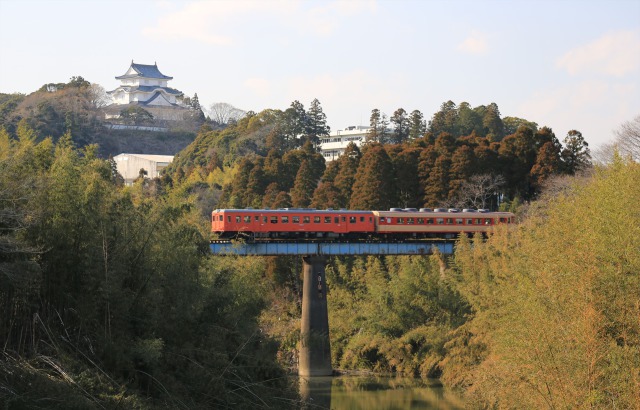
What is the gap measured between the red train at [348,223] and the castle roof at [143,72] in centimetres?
7391

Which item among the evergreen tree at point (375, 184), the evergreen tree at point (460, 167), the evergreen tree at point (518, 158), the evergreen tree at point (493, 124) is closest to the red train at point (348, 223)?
the evergreen tree at point (375, 184)

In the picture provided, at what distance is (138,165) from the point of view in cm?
7331

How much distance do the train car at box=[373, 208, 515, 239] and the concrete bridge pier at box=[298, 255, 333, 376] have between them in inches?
130

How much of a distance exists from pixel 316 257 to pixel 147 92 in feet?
245

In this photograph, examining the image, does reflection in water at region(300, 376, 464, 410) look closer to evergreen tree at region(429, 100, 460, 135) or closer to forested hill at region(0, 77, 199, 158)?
evergreen tree at region(429, 100, 460, 135)

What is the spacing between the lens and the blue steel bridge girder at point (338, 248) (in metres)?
35.0

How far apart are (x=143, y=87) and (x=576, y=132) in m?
70.9

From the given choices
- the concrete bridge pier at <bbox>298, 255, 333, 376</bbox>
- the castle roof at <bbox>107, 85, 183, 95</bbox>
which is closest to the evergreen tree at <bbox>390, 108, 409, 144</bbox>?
the concrete bridge pier at <bbox>298, 255, 333, 376</bbox>

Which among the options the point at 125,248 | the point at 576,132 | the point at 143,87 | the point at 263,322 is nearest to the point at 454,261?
the point at 263,322

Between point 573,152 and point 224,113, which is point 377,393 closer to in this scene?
point 573,152

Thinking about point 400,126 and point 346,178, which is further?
point 400,126

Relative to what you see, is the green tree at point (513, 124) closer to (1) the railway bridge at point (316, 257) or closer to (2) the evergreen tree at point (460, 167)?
(2) the evergreen tree at point (460, 167)

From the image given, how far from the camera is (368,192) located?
4262 cm

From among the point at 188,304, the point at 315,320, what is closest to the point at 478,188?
the point at 315,320
